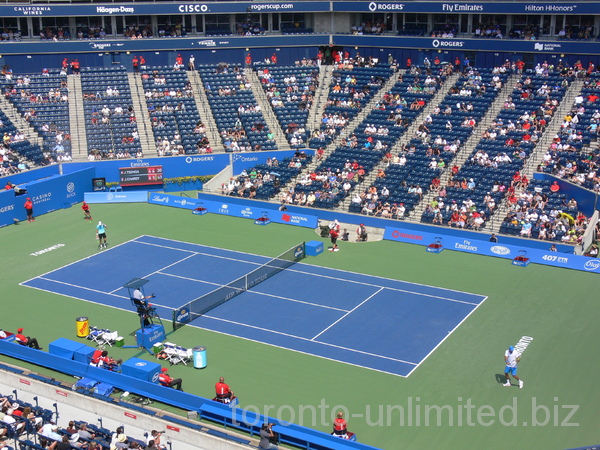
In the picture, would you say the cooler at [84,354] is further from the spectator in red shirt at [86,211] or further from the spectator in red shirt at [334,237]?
the spectator in red shirt at [86,211]

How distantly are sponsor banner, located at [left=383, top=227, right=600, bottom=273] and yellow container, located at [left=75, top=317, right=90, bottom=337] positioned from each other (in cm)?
1880

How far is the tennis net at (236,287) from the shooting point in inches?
1345

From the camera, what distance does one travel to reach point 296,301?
119 feet

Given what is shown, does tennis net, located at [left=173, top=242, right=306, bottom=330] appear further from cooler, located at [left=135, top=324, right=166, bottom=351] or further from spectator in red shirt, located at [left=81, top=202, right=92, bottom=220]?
spectator in red shirt, located at [left=81, top=202, right=92, bottom=220]

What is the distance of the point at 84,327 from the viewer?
107 feet

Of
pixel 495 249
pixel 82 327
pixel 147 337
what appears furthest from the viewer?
pixel 495 249

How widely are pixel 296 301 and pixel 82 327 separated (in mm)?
9571

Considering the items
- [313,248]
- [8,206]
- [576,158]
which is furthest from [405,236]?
[8,206]

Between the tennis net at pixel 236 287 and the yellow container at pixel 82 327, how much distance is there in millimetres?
3550

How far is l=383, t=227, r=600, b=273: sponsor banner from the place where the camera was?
131ft

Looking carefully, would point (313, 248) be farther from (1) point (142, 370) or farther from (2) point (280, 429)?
(2) point (280, 429)

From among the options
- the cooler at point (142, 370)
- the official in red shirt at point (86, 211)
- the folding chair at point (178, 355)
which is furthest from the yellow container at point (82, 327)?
the official in red shirt at point (86, 211)

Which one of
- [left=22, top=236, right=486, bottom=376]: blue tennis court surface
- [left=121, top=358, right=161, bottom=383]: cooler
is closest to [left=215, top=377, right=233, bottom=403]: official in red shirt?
[left=121, top=358, right=161, bottom=383]: cooler

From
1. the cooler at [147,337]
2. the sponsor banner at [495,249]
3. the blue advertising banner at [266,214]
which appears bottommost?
the cooler at [147,337]
